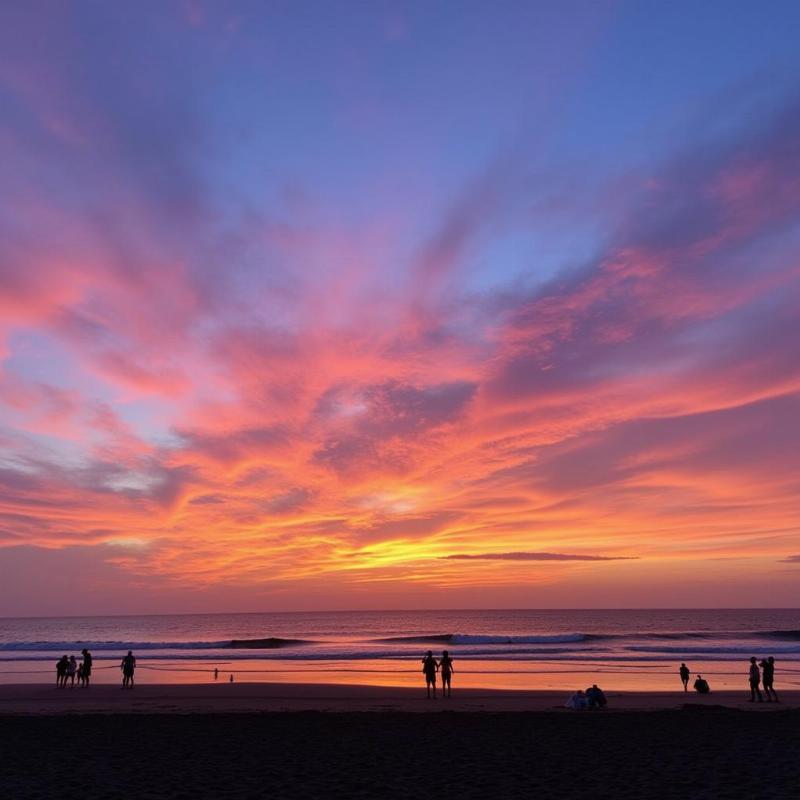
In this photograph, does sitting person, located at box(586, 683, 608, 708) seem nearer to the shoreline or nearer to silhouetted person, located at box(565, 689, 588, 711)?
silhouetted person, located at box(565, 689, 588, 711)

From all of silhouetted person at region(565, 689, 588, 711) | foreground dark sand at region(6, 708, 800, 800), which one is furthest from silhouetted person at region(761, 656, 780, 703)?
silhouetted person at region(565, 689, 588, 711)

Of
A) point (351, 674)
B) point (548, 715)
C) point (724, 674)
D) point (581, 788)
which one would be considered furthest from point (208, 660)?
point (581, 788)

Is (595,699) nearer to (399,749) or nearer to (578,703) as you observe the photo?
(578,703)

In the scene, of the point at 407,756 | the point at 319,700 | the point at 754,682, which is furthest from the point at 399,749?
the point at 754,682

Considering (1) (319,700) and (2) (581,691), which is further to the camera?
(2) (581,691)

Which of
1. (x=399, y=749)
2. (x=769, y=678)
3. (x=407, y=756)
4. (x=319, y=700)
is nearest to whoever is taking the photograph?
(x=407, y=756)

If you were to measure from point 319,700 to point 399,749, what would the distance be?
1410 cm

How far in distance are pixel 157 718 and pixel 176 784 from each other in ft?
36.8

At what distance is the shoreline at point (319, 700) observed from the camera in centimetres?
2567

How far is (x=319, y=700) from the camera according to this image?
97.7 ft

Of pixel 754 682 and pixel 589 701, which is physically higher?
pixel 754 682

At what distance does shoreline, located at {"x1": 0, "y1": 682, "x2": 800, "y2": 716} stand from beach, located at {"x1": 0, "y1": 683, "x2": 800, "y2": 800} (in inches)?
8.2

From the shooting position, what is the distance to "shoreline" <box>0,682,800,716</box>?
25.7 meters

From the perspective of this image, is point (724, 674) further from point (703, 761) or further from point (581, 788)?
point (581, 788)
